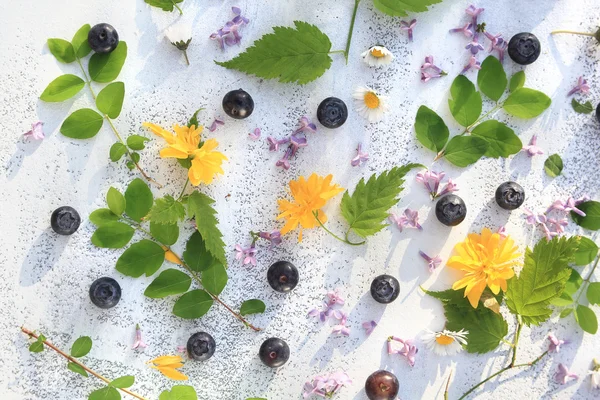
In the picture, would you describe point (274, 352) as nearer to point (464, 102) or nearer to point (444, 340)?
point (444, 340)

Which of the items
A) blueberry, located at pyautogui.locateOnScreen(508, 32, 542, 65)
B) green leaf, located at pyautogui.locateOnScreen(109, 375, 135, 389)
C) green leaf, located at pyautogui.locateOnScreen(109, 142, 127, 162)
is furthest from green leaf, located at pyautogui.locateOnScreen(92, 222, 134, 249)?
blueberry, located at pyautogui.locateOnScreen(508, 32, 542, 65)

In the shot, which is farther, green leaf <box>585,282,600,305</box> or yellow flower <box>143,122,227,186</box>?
green leaf <box>585,282,600,305</box>

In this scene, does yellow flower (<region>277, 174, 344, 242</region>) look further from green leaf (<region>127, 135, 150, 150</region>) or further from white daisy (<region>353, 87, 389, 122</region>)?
green leaf (<region>127, 135, 150, 150</region>)

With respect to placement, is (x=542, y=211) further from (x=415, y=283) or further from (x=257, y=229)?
(x=257, y=229)

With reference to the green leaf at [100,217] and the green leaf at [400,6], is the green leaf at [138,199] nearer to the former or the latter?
the green leaf at [100,217]

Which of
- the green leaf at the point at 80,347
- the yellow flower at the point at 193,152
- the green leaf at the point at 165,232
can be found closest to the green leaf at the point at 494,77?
the yellow flower at the point at 193,152

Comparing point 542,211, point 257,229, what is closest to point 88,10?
point 257,229
